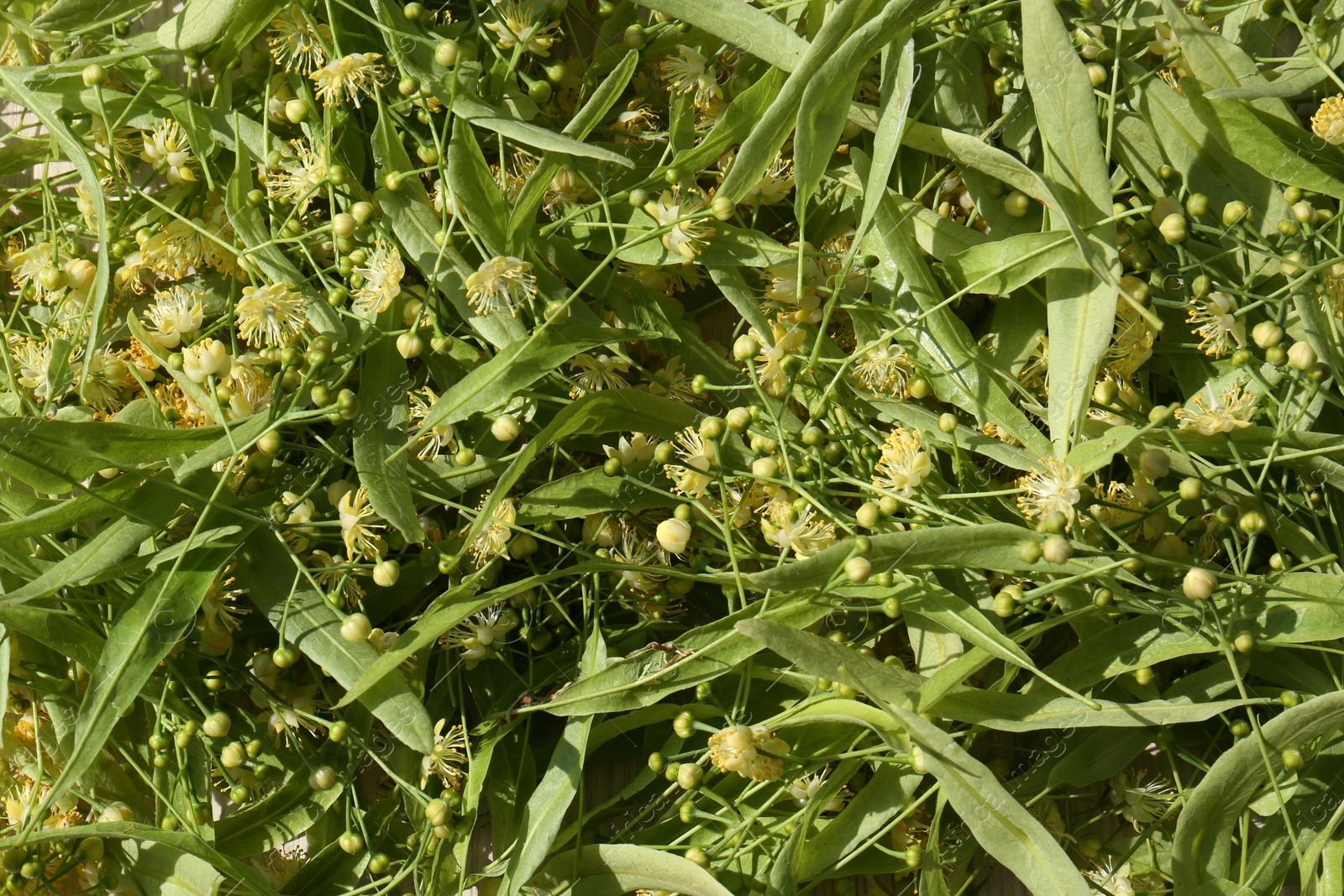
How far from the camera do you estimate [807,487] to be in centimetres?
71

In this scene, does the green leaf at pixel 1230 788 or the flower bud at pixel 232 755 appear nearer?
the green leaf at pixel 1230 788

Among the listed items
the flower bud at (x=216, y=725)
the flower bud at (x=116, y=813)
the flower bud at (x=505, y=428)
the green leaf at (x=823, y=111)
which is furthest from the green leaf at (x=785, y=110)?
the flower bud at (x=116, y=813)

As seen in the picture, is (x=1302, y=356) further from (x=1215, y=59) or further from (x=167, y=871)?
(x=167, y=871)

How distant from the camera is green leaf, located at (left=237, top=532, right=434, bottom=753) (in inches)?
28.4

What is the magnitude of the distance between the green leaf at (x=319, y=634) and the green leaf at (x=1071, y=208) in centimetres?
48

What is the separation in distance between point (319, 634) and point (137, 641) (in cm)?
12

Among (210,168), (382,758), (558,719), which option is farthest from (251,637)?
(210,168)

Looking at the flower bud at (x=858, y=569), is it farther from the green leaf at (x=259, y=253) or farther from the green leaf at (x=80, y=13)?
the green leaf at (x=80, y=13)

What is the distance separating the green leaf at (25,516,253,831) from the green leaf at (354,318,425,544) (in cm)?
11

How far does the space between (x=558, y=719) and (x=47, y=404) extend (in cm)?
44

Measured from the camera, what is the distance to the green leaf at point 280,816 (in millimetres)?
778

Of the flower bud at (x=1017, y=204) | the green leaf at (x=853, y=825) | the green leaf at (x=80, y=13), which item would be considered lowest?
the green leaf at (x=853, y=825)

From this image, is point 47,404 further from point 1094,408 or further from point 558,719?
point 1094,408

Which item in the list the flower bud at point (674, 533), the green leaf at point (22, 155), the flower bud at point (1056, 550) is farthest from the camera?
the green leaf at point (22, 155)
